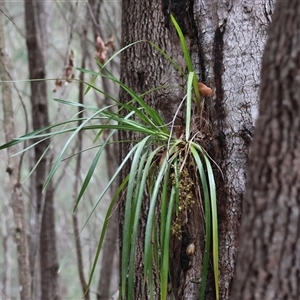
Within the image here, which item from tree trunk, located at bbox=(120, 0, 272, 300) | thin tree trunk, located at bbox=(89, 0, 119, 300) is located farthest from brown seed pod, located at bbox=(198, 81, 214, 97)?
thin tree trunk, located at bbox=(89, 0, 119, 300)

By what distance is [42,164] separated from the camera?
2852mm

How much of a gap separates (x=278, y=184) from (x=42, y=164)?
2.25 meters

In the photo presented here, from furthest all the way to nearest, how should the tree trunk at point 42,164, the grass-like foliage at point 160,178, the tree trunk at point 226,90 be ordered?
the tree trunk at point 42,164, the tree trunk at point 226,90, the grass-like foliage at point 160,178

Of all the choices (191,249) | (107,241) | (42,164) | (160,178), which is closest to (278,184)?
(160,178)

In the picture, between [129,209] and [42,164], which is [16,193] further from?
[129,209]

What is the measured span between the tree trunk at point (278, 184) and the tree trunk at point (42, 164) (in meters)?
2.21

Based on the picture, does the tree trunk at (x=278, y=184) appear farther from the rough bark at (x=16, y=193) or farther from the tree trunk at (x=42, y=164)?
the tree trunk at (x=42, y=164)

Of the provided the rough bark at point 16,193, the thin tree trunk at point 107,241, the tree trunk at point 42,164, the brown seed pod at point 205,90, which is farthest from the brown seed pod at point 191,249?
the thin tree trunk at point 107,241

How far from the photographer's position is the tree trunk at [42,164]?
9.56ft

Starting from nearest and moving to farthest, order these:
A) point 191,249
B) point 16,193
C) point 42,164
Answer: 1. point 191,249
2. point 16,193
3. point 42,164

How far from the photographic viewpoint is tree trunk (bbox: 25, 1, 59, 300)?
2.91 m

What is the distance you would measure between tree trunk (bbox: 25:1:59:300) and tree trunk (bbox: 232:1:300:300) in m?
2.21

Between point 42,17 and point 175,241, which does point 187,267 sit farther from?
point 42,17

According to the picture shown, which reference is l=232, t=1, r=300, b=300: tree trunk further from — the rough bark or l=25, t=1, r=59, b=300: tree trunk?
l=25, t=1, r=59, b=300: tree trunk
